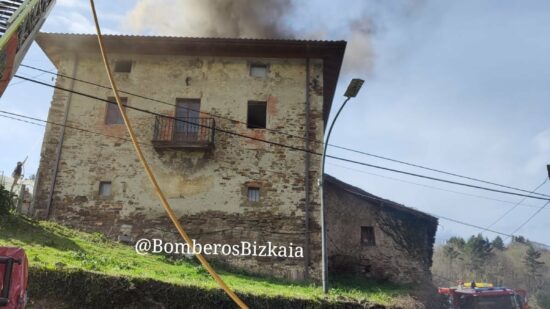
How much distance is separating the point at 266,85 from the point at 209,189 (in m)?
4.86

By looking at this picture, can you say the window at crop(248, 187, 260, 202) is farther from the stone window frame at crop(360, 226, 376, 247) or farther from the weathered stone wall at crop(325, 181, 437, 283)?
the stone window frame at crop(360, 226, 376, 247)

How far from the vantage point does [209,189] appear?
672 inches

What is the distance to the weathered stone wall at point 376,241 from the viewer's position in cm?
1905

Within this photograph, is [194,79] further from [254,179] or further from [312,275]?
[312,275]

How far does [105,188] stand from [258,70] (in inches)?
299

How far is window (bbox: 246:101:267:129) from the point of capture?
1862 centimetres

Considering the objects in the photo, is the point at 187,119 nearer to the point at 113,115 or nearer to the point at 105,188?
the point at 113,115

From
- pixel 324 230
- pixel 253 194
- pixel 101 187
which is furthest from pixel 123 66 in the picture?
pixel 324 230

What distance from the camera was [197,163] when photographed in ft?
57.0

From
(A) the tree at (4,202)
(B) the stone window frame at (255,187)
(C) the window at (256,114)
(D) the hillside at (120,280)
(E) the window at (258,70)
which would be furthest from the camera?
(E) the window at (258,70)

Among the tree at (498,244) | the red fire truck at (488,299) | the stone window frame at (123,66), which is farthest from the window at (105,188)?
the tree at (498,244)

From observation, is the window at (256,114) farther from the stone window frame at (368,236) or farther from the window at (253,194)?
the stone window frame at (368,236)

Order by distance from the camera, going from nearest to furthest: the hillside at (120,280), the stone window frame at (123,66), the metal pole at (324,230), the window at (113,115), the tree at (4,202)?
the hillside at (120,280), the metal pole at (324,230), the tree at (4,202), the window at (113,115), the stone window frame at (123,66)

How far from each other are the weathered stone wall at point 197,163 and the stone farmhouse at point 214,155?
1.6 inches
